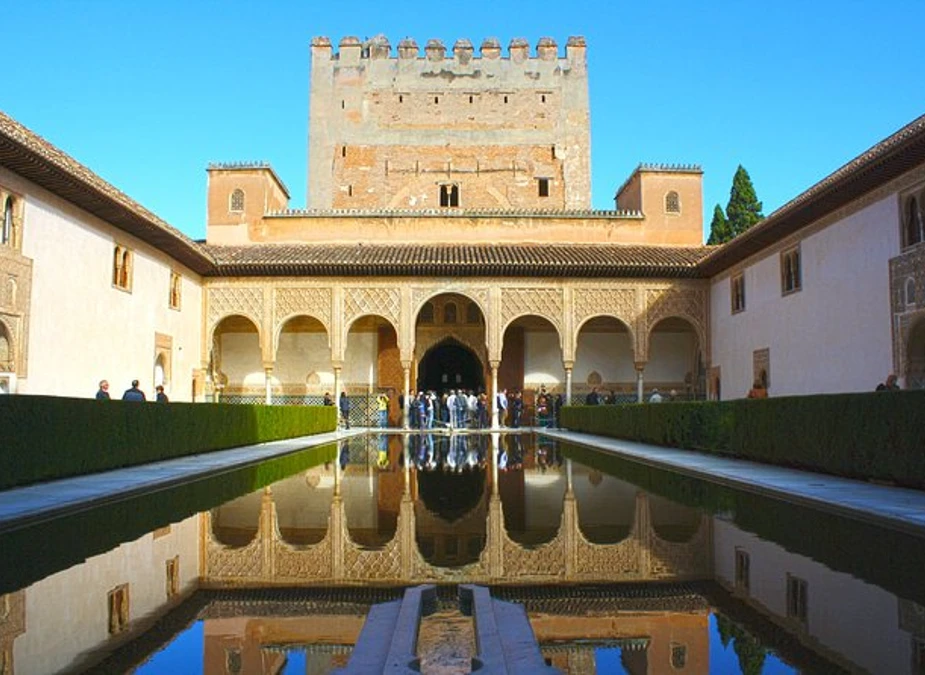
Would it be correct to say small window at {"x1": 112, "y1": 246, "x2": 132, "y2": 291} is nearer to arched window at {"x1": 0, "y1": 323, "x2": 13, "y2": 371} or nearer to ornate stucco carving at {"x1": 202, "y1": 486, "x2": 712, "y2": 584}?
arched window at {"x1": 0, "y1": 323, "x2": 13, "y2": 371}

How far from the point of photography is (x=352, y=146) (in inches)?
1275

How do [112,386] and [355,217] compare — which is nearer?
[112,386]

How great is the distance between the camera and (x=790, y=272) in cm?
1811

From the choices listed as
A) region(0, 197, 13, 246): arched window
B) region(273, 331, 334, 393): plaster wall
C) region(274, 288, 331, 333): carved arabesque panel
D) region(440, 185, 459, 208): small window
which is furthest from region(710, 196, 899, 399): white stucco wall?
region(440, 185, 459, 208): small window

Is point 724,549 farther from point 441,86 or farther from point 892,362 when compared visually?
point 441,86

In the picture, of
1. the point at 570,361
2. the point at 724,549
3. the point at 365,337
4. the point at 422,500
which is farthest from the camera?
the point at 365,337

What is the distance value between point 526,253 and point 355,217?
5570mm

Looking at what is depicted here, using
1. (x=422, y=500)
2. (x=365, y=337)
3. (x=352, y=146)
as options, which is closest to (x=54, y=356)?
(x=422, y=500)

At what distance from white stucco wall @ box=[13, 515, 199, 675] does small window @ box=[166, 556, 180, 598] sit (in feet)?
0.07

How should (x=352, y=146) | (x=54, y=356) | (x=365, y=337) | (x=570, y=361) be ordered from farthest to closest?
(x=352, y=146) < (x=365, y=337) < (x=570, y=361) < (x=54, y=356)

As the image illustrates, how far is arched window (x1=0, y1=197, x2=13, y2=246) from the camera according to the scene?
512 inches

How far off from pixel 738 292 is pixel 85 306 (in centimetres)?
1419

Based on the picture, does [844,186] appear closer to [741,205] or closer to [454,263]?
[454,263]

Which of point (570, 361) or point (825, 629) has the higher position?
point (570, 361)
